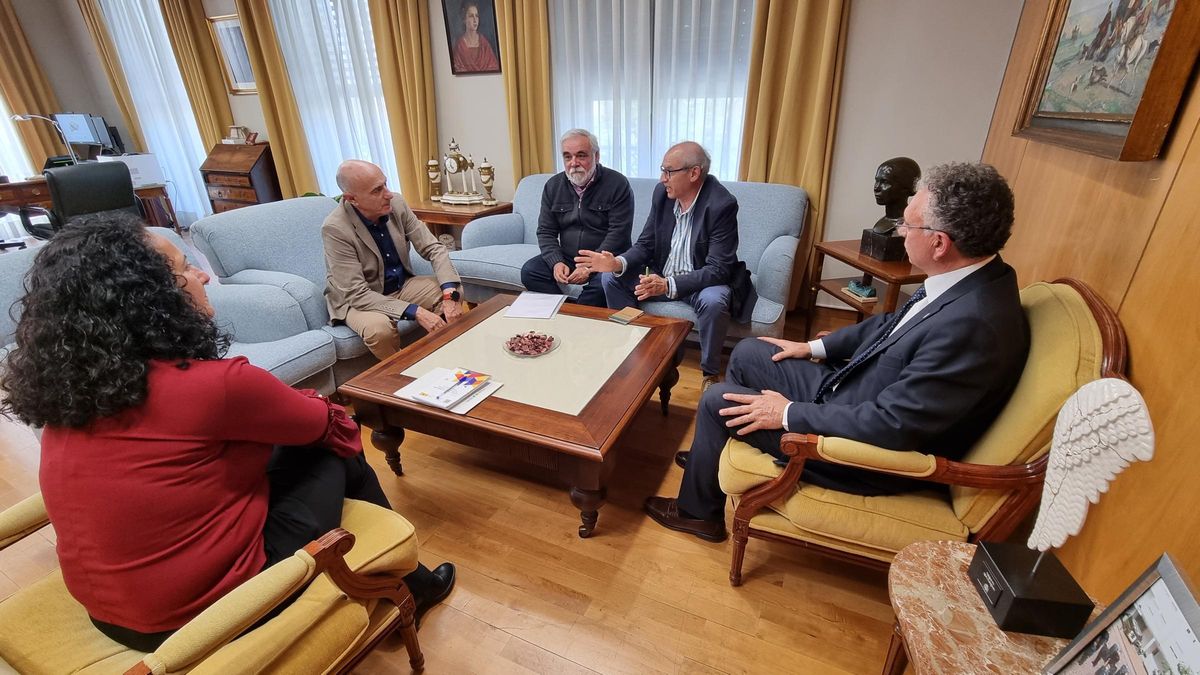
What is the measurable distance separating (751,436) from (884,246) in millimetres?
1376

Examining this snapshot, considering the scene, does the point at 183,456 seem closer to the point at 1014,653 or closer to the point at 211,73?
the point at 1014,653

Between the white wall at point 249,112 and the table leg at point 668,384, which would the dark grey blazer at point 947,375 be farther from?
the white wall at point 249,112

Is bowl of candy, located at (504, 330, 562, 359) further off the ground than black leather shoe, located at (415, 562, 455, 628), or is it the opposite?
bowl of candy, located at (504, 330, 562, 359)

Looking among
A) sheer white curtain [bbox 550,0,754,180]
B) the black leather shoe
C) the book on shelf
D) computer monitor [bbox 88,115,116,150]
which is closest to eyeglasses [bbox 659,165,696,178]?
sheer white curtain [bbox 550,0,754,180]

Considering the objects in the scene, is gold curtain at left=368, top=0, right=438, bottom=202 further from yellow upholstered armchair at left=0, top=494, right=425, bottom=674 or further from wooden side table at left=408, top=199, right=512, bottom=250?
yellow upholstered armchair at left=0, top=494, right=425, bottom=674

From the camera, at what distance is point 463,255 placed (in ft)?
9.71

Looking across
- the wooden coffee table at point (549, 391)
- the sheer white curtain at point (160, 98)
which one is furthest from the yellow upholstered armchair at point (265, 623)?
the sheer white curtain at point (160, 98)

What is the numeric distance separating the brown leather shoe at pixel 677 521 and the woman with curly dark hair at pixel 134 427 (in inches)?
42.4

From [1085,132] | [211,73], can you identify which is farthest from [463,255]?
[211,73]

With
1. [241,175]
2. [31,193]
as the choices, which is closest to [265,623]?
[241,175]

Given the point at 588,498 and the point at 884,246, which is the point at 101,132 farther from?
the point at 884,246

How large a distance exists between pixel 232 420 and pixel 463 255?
221 cm

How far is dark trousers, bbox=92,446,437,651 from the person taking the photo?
2.82ft

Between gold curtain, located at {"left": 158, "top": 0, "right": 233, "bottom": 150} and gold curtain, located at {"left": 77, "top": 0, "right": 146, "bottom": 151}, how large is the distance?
1054 mm
